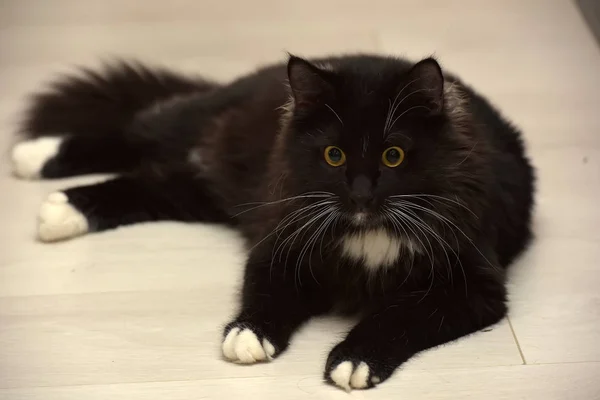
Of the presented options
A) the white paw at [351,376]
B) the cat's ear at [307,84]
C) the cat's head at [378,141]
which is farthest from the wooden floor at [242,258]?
the cat's ear at [307,84]

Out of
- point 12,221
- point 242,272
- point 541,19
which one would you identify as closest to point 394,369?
point 242,272

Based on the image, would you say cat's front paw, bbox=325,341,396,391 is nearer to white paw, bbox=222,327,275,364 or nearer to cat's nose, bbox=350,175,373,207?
white paw, bbox=222,327,275,364

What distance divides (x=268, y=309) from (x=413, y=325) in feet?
1.05

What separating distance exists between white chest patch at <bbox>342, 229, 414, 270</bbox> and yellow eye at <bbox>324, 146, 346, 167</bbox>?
0.18 meters

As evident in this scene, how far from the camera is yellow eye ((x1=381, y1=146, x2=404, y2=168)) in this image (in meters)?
1.67

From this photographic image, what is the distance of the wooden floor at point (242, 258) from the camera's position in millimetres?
1724

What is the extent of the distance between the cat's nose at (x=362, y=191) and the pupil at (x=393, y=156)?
0.07m

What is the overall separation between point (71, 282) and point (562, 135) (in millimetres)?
1572

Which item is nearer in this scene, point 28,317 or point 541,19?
point 28,317

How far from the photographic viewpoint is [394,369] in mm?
1708

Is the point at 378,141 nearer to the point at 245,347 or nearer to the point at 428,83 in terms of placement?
the point at 428,83

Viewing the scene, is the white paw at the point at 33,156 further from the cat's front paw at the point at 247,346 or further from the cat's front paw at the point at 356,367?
the cat's front paw at the point at 356,367

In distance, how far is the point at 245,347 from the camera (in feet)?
5.66

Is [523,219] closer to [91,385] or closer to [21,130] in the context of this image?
[91,385]
